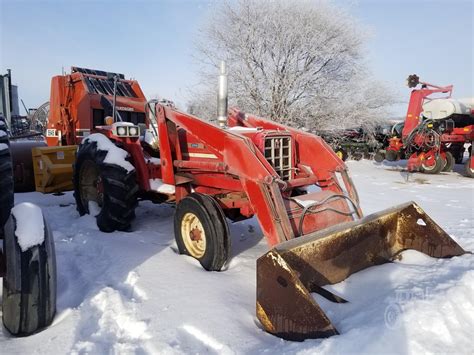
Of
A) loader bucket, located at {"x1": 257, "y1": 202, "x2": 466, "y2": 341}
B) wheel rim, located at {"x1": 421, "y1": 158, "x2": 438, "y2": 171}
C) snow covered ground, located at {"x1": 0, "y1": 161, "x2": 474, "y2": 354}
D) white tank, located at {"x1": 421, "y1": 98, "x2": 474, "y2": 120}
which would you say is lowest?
snow covered ground, located at {"x1": 0, "y1": 161, "x2": 474, "y2": 354}

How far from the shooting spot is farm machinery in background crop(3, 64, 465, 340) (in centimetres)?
261

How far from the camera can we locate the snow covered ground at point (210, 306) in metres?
2.23

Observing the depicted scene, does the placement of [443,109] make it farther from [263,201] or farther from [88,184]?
[88,184]

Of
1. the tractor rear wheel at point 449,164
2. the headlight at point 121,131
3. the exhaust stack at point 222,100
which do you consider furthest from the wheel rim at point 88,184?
the tractor rear wheel at point 449,164

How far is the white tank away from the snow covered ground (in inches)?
349

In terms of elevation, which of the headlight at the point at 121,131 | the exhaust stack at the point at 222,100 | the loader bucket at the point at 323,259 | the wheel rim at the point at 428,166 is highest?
the exhaust stack at the point at 222,100

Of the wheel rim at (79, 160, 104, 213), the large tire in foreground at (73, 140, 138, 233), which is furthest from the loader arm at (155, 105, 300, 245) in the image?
the wheel rim at (79, 160, 104, 213)

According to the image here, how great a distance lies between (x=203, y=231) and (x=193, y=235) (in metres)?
0.23

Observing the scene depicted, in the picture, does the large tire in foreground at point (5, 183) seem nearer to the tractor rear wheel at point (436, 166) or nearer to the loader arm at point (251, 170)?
the loader arm at point (251, 170)

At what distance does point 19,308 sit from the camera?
92.2 inches

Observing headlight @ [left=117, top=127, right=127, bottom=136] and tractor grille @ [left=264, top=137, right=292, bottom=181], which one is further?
headlight @ [left=117, top=127, right=127, bottom=136]

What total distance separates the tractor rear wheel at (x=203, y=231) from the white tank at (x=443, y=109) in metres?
10.9

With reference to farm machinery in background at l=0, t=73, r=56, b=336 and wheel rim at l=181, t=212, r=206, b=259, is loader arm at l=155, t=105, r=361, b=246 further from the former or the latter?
farm machinery in background at l=0, t=73, r=56, b=336

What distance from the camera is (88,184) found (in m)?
5.41
